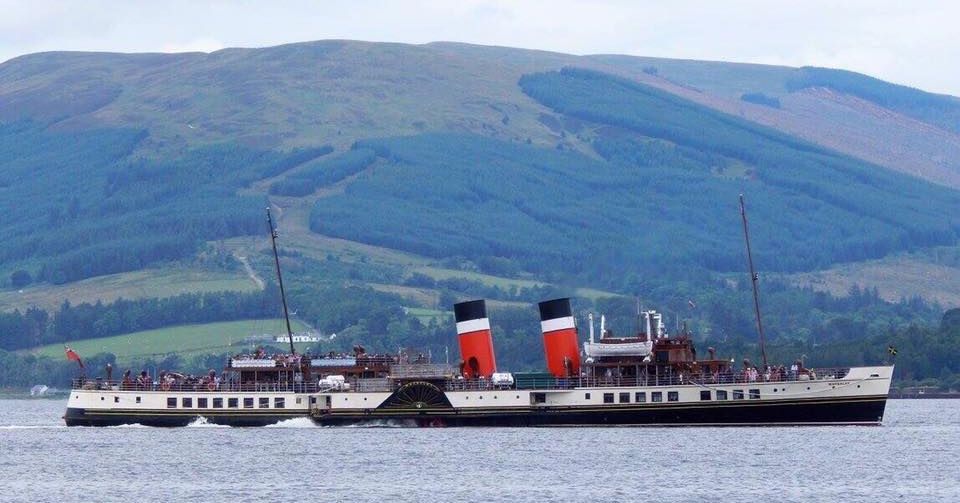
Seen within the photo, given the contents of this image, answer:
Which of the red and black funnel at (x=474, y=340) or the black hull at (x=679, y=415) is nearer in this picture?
the black hull at (x=679, y=415)

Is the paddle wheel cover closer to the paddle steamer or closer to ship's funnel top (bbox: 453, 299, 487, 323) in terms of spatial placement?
the paddle steamer

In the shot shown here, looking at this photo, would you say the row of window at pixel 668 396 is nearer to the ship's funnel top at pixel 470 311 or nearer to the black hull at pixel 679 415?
the black hull at pixel 679 415

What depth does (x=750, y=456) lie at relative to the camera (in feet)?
281

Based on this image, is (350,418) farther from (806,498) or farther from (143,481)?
(806,498)

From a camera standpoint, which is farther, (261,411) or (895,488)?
(261,411)

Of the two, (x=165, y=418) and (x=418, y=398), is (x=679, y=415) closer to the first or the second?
(x=418, y=398)

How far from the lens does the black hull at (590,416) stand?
3863 inches

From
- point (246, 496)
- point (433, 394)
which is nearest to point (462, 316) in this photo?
point (433, 394)

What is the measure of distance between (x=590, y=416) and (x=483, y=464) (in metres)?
18.5

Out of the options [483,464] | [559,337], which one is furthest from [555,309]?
→ [483,464]

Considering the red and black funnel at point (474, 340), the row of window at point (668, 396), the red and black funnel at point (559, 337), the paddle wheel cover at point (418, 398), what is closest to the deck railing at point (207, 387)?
the paddle wheel cover at point (418, 398)

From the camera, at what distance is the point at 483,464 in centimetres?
8356

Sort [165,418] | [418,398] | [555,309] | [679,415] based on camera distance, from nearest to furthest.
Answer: [679,415]
[418,398]
[555,309]
[165,418]

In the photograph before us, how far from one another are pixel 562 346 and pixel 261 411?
56.6 feet
